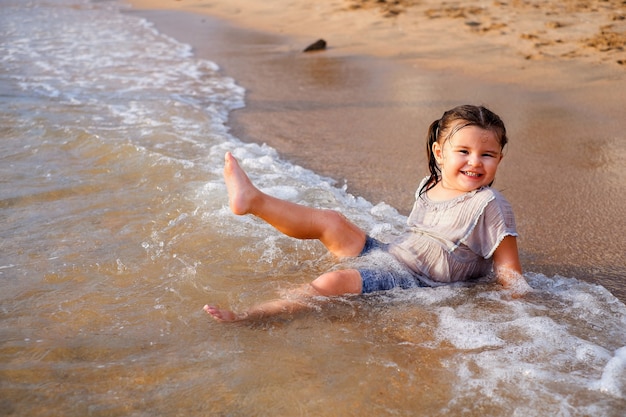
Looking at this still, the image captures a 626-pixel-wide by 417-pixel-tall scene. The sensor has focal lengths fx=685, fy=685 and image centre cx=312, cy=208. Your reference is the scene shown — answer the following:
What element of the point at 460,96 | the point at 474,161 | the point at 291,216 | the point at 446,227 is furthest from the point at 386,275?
the point at 460,96

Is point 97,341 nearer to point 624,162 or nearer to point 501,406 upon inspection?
point 501,406

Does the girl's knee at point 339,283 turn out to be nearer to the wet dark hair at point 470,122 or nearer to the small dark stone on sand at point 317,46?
the wet dark hair at point 470,122

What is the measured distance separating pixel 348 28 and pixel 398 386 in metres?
7.88

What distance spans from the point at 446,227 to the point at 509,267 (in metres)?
0.32

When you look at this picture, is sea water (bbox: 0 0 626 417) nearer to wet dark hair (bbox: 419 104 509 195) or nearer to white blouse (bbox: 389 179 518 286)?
white blouse (bbox: 389 179 518 286)

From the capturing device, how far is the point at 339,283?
2764 mm

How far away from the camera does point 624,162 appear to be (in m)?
4.36

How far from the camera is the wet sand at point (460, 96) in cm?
376

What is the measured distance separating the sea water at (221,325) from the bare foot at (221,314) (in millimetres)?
32

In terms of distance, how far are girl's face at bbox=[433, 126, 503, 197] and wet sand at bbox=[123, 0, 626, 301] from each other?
56cm

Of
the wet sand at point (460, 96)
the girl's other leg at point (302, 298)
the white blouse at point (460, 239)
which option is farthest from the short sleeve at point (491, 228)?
the girl's other leg at point (302, 298)

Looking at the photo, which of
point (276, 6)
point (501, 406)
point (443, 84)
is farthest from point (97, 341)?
point (276, 6)

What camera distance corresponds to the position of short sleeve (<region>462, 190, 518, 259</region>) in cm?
283

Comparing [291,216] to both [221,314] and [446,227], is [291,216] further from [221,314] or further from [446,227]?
[446,227]
